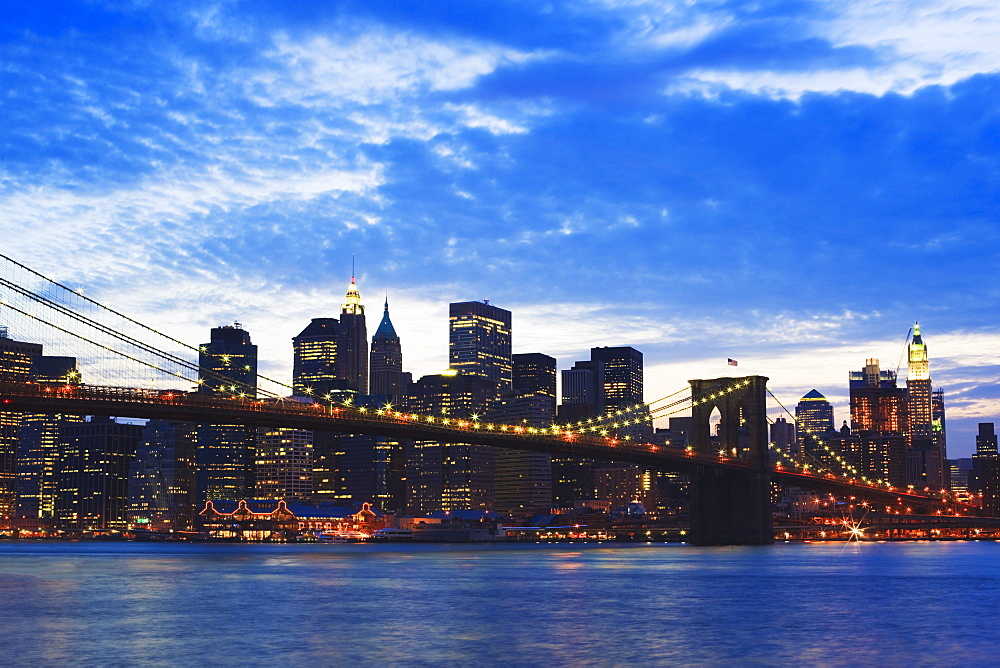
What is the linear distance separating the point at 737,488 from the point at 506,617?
203 ft

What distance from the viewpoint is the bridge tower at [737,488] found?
9675 cm

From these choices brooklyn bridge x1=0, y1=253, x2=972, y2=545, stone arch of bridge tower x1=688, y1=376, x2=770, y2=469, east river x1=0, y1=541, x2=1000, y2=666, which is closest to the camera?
east river x1=0, y1=541, x2=1000, y2=666

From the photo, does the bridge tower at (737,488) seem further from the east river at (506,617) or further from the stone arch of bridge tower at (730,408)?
the east river at (506,617)

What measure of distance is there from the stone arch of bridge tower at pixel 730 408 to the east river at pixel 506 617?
1293 inches

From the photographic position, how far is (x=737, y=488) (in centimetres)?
9856

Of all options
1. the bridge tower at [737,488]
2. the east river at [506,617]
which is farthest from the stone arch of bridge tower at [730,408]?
the east river at [506,617]

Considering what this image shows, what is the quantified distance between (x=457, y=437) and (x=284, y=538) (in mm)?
111012

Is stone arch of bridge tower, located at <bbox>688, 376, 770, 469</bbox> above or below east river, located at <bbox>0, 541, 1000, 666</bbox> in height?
above

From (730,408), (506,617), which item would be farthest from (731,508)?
(506,617)

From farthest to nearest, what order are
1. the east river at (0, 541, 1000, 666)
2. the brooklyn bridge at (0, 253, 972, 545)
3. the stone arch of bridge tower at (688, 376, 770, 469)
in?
1. the stone arch of bridge tower at (688, 376, 770, 469)
2. the brooklyn bridge at (0, 253, 972, 545)
3. the east river at (0, 541, 1000, 666)

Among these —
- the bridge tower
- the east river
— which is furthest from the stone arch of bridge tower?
the east river

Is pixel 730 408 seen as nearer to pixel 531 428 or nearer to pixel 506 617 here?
pixel 531 428

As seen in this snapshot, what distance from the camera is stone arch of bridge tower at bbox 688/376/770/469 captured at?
102 meters

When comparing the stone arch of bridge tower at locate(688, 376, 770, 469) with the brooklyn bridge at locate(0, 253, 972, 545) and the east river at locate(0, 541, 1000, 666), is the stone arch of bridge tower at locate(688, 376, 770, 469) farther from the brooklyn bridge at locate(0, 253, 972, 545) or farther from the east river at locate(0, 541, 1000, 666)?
the east river at locate(0, 541, 1000, 666)
